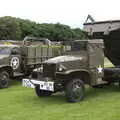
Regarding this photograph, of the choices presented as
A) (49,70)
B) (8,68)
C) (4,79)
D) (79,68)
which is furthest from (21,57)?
(79,68)

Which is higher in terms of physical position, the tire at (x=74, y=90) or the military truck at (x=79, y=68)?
the military truck at (x=79, y=68)

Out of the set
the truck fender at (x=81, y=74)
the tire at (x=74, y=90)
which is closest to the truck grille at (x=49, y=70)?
the truck fender at (x=81, y=74)

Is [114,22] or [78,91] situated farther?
[114,22]

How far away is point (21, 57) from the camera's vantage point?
52.1 feet

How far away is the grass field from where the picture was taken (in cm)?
911

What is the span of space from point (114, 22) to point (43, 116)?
4.66 meters

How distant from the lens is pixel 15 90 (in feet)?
45.8

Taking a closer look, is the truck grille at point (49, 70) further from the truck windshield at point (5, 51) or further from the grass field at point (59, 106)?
the truck windshield at point (5, 51)

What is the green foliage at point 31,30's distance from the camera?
4598cm

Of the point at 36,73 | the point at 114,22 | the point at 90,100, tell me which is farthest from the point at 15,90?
the point at 114,22

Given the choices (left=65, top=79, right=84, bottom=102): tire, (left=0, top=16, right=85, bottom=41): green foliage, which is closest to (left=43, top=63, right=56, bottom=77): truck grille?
(left=65, top=79, right=84, bottom=102): tire

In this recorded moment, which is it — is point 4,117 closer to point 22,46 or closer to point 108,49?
point 108,49

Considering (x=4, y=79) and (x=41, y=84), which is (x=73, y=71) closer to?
(x=41, y=84)

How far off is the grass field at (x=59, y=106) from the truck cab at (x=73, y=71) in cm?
41
